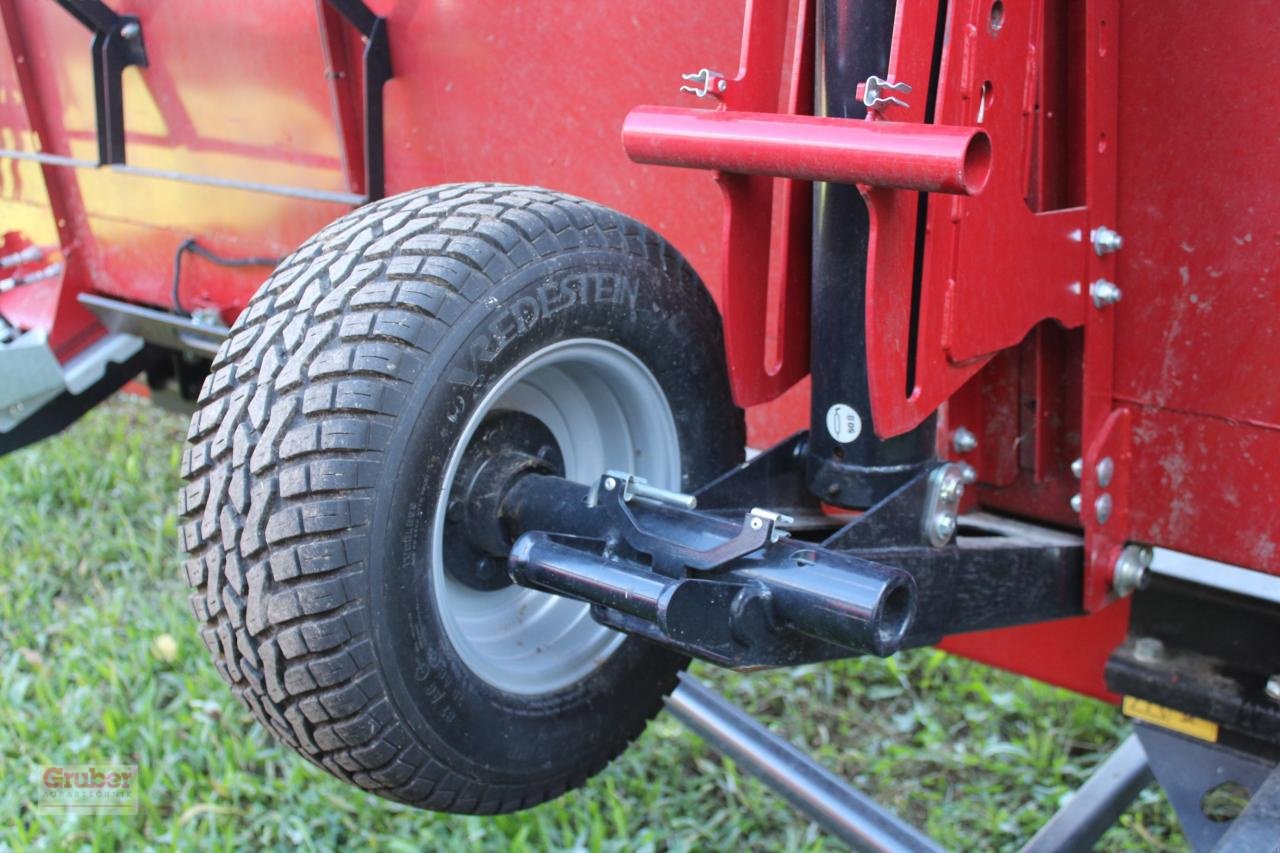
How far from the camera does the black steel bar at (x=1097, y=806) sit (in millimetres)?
2207

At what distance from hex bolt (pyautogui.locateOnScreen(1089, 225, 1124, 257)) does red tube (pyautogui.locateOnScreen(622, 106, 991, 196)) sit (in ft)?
1.64

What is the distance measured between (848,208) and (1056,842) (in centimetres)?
129

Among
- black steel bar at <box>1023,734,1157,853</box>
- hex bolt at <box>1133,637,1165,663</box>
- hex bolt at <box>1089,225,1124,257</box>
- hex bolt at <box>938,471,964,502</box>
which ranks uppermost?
hex bolt at <box>1089,225,1124,257</box>

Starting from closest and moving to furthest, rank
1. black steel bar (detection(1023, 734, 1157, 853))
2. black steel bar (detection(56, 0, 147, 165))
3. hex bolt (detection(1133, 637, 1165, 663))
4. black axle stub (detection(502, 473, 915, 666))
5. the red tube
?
the red tube → black axle stub (detection(502, 473, 915, 666)) → hex bolt (detection(1133, 637, 1165, 663)) → black steel bar (detection(1023, 734, 1157, 853)) → black steel bar (detection(56, 0, 147, 165))

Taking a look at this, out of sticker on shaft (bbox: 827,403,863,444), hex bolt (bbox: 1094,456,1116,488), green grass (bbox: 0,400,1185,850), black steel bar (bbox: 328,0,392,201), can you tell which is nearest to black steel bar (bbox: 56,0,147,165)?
black steel bar (bbox: 328,0,392,201)

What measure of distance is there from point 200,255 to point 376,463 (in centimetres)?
176

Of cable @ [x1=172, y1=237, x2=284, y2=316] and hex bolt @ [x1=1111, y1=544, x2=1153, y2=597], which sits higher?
cable @ [x1=172, y1=237, x2=284, y2=316]

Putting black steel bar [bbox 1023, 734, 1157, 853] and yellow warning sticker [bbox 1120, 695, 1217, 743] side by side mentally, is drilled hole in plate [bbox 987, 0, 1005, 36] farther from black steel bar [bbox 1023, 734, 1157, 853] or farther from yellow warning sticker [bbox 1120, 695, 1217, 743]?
black steel bar [bbox 1023, 734, 1157, 853]

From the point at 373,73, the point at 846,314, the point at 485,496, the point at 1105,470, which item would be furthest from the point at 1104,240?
the point at 373,73

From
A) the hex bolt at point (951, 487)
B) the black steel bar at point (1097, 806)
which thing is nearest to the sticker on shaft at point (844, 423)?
the hex bolt at point (951, 487)

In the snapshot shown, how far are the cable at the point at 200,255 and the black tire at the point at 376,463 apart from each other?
4.14 ft

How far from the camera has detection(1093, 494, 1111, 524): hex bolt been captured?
1.87m

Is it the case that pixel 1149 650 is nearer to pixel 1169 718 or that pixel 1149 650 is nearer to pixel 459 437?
pixel 1169 718

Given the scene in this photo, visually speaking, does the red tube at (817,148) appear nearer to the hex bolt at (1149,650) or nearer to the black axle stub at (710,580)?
the black axle stub at (710,580)
